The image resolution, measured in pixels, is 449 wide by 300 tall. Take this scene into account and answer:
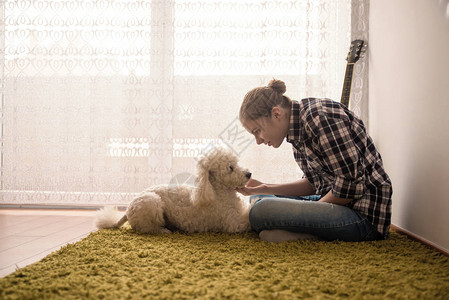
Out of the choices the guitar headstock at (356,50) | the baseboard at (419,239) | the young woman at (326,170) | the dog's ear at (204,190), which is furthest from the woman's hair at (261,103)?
the guitar headstock at (356,50)

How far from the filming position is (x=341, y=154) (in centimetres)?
162

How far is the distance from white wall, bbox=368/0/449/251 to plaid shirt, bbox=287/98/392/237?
0.24m

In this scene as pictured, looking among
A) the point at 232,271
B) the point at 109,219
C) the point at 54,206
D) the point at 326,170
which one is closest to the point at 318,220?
the point at 326,170

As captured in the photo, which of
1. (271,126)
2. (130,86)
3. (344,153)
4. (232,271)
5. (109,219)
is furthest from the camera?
(130,86)

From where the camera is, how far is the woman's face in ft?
5.97

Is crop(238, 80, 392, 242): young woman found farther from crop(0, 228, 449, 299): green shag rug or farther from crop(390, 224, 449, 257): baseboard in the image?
crop(390, 224, 449, 257): baseboard

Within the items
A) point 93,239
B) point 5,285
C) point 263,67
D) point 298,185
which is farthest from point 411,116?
point 5,285

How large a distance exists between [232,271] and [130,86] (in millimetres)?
2285

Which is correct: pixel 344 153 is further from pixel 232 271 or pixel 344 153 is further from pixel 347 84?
pixel 347 84

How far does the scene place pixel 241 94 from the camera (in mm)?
3162

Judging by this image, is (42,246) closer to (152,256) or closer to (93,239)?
(93,239)

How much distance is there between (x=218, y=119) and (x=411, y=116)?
1.59 m

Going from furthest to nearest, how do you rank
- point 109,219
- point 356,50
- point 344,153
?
point 356,50 → point 109,219 → point 344,153

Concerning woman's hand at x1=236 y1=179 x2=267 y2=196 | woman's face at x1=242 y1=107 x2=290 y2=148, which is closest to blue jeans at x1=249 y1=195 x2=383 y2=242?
woman's hand at x1=236 y1=179 x2=267 y2=196
